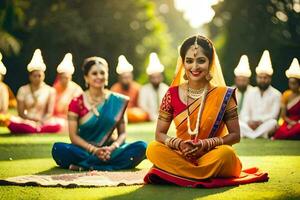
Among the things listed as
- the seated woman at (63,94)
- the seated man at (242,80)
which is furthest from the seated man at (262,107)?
the seated woman at (63,94)

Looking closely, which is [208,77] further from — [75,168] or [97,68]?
[75,168]

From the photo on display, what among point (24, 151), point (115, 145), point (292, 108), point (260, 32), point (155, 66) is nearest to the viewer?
point (115, 145)

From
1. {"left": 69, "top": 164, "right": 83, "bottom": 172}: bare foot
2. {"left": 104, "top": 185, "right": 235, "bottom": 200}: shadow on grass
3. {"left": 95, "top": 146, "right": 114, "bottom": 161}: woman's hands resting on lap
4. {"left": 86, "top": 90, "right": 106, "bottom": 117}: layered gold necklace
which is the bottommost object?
{"left": 69, "top": 164, "right": 83, "bottom": 172}: bare foot

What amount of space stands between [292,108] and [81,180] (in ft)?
23.4

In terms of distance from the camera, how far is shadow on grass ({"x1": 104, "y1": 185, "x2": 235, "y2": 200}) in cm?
609

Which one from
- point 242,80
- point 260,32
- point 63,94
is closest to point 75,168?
point 63,94

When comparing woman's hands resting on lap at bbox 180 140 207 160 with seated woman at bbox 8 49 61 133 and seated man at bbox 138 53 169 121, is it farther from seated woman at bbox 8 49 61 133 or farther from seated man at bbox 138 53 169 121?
seated man at bbox 138 53 169 121

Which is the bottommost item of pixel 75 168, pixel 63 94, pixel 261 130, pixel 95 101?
pixel 261 130

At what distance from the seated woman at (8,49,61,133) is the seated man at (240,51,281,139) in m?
4.16

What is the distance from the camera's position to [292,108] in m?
13.1

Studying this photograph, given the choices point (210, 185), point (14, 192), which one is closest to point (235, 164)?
point (210, 185)

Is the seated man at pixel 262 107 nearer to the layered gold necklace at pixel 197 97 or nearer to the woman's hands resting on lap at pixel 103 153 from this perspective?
the woman's hands resting on lap at pixel 103 153

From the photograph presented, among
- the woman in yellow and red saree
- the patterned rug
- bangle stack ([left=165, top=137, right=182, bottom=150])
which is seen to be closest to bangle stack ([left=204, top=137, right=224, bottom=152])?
the woman in yellow and red saree

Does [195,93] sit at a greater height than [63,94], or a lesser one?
greater
